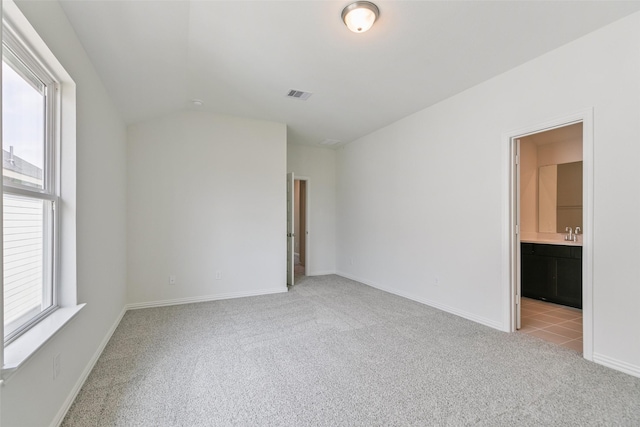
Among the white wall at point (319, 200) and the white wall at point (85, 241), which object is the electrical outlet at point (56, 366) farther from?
the white wall at point (319, 200)

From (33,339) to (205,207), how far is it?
3.07 meters

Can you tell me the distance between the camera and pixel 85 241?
2.38 meters

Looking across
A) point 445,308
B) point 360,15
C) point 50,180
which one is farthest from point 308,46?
point 445,308

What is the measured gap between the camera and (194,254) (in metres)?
4.48

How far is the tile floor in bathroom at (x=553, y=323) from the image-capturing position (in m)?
3.05

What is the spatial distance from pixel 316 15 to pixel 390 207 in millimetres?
3232

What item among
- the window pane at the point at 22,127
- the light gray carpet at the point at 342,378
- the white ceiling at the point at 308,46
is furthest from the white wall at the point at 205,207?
the window pane at the point at 22,127

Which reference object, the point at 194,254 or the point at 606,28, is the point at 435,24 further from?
the point at 194,254

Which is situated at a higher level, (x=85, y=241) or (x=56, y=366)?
(x=85, y=241)

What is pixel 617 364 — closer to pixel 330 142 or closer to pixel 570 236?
pixel 570 236

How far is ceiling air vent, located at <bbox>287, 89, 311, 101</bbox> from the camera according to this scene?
371cm

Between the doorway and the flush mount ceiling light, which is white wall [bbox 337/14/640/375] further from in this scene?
the flush mount ceiling light

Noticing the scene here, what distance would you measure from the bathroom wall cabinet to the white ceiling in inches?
104

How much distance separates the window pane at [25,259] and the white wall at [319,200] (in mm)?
4552
